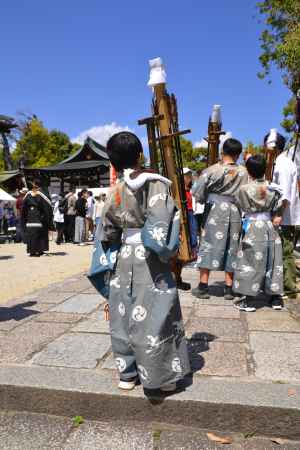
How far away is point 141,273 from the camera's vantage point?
8.08 ft

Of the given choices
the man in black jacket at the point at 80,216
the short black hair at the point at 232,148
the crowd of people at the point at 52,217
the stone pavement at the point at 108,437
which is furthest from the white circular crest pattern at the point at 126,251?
the man in black jacket at the point at 80,216

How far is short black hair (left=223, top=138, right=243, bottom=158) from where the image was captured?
4844 mm

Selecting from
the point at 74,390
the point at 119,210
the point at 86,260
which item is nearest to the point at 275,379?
the point at 74,390

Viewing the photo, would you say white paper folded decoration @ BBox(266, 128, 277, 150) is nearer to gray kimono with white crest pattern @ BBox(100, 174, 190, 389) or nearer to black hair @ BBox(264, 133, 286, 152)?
black hair @ BBox(264, 133, 286, 152)

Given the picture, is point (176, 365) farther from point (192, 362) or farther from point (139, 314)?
point (192, 362)

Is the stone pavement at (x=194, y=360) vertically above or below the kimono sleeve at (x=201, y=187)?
below

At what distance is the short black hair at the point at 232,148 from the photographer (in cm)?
484

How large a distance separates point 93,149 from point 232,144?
25319mm

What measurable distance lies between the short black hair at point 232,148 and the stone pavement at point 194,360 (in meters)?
1.74

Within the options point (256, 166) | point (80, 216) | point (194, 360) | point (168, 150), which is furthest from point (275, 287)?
point (80, 216)

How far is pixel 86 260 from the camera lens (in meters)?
9.86

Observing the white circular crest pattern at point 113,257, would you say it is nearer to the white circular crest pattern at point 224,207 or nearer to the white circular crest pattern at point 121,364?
the white circular crest pattern at point 121,364

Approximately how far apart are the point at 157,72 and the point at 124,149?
2.25 m

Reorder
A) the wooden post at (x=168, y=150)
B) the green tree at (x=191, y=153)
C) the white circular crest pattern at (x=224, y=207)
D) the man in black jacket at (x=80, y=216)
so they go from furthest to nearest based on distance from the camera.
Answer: the green tree at (x=191, y=153)
the man in black jacket at (x=80, y=216)
the white circular crest pattern at (x=224, y=207)
the wooden post at (x=168, y=150)
